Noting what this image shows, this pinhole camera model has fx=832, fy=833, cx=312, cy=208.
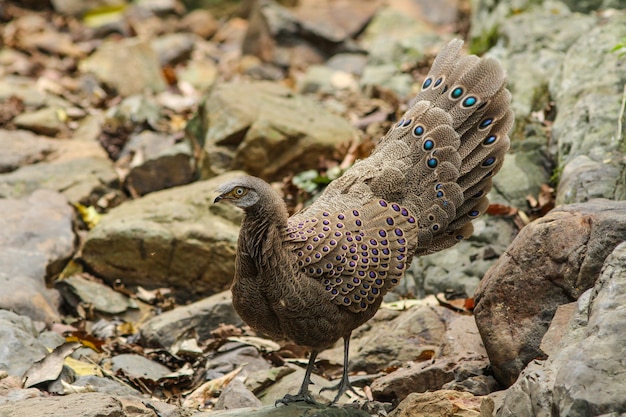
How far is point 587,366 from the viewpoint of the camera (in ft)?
11.4

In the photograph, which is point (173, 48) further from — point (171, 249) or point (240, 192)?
point (240, 192)

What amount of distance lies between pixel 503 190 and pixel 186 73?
7327 millimetres

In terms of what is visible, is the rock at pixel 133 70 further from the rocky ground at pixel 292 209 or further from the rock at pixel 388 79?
the rock at pixel 388 79

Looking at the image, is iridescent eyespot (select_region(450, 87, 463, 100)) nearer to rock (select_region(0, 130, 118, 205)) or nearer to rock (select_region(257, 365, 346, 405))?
rock (select_region(257, 365, 346, 405))

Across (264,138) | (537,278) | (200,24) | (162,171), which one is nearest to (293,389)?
(537,278)

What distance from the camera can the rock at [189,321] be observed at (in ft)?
22.0

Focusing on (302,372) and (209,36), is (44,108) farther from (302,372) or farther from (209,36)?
(302,372)

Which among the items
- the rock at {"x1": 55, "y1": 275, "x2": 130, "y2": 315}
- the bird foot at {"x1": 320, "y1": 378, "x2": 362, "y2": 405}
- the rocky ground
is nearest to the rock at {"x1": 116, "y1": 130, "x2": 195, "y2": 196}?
the rocky ground

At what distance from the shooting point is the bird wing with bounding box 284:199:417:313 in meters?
4.98

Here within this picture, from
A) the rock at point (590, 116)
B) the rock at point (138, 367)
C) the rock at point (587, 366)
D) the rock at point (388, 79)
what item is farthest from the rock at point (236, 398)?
the rock at point (388, 79)

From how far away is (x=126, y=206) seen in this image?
8.38 metres

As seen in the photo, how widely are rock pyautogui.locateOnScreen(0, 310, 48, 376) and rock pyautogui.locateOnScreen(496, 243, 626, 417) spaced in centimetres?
320

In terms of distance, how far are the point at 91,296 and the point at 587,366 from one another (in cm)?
510

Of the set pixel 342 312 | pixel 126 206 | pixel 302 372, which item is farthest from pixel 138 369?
pixel 126 206
